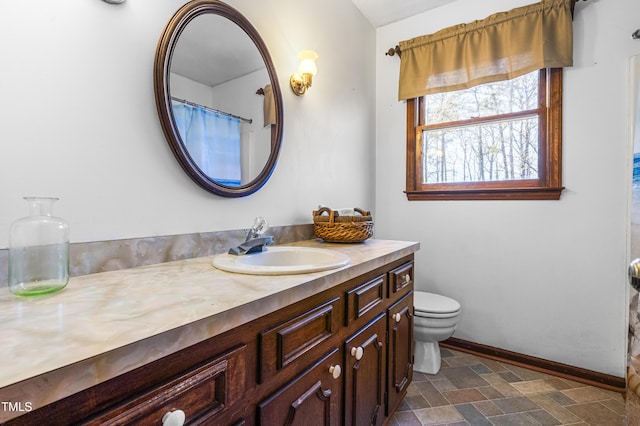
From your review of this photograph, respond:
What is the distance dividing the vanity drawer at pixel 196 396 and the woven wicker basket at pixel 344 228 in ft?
3.36

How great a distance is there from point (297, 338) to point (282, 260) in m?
0.58

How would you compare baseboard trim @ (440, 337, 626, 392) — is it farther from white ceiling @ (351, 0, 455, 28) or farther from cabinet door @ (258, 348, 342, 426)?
white ceiling @ (351, 0, 455, 28)

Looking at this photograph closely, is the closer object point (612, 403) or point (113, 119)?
point (113, 119)

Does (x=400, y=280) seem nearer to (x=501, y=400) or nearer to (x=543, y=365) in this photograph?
(x=501, y=400)

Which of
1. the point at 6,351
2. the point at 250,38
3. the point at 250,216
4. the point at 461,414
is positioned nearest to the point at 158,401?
the point at 6,351

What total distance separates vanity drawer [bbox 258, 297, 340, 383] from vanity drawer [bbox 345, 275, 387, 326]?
0.07 metres

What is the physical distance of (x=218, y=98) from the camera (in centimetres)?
131

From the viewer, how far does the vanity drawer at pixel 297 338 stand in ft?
2.34

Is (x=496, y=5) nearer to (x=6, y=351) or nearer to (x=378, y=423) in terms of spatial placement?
(x=378, y=423)

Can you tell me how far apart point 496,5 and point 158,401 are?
112 inches

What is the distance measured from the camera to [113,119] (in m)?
0.97

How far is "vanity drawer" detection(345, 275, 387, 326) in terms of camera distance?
1.07 m

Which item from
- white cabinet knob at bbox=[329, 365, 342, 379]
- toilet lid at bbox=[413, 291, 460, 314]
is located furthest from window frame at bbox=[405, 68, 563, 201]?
white cabinet knob at bbox=[329, 365, 342, 379]

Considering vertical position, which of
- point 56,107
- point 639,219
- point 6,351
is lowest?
point 6,351
